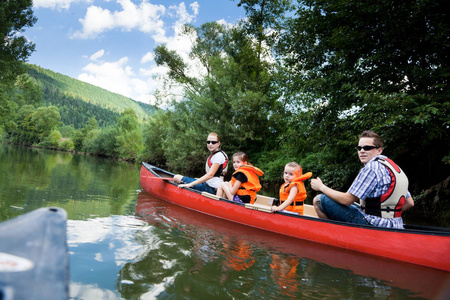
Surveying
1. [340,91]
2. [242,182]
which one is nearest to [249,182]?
[242,182]

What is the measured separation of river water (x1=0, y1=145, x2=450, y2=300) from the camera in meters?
2.62

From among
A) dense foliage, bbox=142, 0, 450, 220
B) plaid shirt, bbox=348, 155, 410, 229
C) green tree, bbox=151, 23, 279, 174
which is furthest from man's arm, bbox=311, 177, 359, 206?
green tree, bbox=151, 23, 279, 174

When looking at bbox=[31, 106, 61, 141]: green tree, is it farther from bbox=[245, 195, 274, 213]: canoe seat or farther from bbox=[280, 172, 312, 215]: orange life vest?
bbox=[280, 172, 312, 215]: orange life vest

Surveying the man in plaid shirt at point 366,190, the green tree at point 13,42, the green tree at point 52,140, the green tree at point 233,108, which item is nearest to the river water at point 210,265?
the man in plaid shirt at point 366,190

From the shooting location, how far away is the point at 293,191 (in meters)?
4.78

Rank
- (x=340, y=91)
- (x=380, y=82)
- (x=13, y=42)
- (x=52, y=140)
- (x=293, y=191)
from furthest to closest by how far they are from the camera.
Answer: (x=52, y=140)
(x=13, y=42)
(x=340, y=91)
(x=380, y=82)
(x=293, y=191)

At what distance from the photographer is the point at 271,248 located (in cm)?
416

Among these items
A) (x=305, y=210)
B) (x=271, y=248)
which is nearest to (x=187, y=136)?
(x=305, y=210)

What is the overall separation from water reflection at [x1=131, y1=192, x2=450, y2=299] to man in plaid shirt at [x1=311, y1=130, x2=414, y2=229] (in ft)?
1.68

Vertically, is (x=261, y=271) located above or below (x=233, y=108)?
below

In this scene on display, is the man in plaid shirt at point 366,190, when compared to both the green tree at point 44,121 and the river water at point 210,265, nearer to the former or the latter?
the river water at point 210,265

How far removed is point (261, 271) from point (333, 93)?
7488mm

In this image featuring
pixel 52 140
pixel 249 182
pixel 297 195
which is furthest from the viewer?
pixel 52 140

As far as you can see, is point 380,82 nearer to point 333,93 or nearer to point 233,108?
point 333,93
